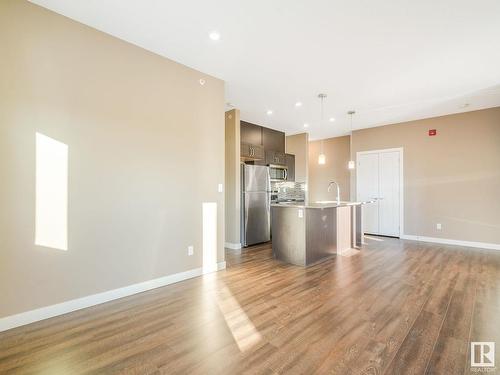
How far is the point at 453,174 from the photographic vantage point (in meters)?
5.36

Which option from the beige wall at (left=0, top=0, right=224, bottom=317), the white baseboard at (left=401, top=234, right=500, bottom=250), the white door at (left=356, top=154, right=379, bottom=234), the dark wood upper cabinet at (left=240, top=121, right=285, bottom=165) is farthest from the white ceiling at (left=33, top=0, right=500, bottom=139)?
the white baseboard at (left=401, top=234, right=500, bottom=250)

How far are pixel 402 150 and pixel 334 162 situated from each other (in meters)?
2.11

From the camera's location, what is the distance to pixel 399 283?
317 cm

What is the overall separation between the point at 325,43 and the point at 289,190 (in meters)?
4.29

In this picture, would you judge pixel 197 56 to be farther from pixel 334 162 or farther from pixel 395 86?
pixel 334 162

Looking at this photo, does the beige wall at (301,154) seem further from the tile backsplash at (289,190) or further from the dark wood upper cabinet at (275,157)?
the dark wood upper cabinet at (275,157)

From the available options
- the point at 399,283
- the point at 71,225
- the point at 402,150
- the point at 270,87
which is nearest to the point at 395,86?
the point at 270,87

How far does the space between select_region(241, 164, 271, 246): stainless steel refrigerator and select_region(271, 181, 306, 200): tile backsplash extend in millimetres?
588

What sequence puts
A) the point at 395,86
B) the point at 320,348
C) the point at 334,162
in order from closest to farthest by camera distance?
the point at 320,348 → the point at 395,86 → the point at 334,162

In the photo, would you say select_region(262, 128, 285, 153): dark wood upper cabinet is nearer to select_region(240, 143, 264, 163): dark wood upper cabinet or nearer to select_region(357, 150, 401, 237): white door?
select_region(240, 143, 264, 163): dark wood upper cabinet

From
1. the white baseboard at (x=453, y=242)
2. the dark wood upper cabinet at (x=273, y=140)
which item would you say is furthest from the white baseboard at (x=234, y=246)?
the white baseboard at (x=453, y=242)

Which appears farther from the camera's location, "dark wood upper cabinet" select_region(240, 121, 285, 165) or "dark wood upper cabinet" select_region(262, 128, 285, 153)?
"dark wood upper cabinet" select_region(262, 128, 285, 153)

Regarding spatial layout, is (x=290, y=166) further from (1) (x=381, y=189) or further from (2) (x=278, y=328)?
(2) (x=278, y=328)

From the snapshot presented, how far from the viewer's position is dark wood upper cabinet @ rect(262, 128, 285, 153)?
635 cm
